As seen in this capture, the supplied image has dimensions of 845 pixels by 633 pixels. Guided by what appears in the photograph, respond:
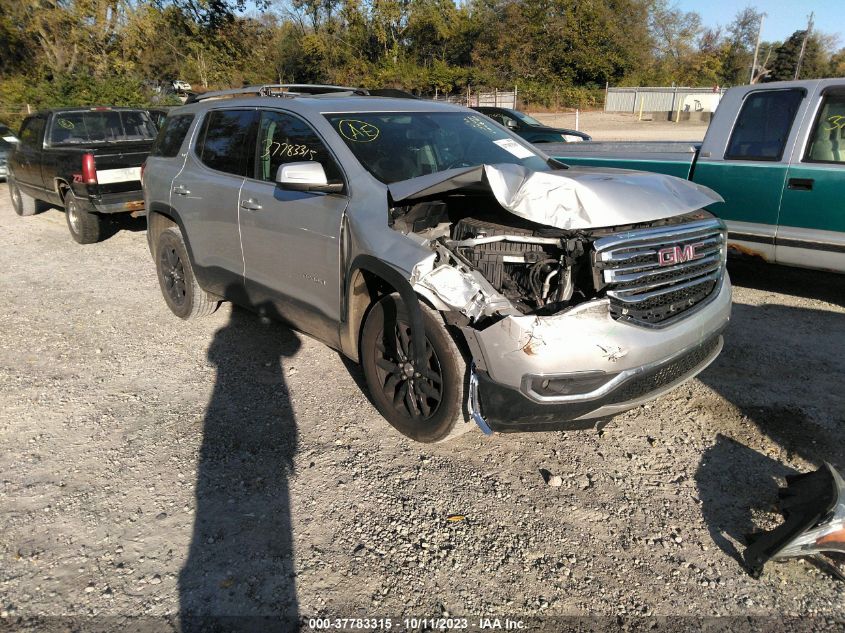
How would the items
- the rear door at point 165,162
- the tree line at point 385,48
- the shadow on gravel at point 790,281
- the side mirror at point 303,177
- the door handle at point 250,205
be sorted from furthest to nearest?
the tree line at point 385,48
the shadow on gravel at point 790,281
the rear door at point 165,162
the door handle at point 250,205
the side mirror at point 303,177

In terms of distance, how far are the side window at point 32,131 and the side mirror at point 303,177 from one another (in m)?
7.98

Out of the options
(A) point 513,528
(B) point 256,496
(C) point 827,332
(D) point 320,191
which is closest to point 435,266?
(D) point 320,191

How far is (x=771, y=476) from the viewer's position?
10.2 feet

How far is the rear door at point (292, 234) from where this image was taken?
12.1 ft

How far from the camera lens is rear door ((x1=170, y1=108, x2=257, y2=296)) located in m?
4.48

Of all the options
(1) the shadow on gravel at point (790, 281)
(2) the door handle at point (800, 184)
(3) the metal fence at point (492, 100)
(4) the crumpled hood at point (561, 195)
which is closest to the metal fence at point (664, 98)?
(3) the metal fence at point (492, 100)

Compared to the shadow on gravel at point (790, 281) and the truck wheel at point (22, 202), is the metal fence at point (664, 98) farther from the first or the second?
the truck wheel at point (22, 202)

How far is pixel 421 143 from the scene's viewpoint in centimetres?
399

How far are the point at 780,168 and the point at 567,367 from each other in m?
3.79

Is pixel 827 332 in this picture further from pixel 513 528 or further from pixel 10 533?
pixel 10 533

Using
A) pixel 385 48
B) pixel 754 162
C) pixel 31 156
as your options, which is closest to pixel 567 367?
pixel 754 162

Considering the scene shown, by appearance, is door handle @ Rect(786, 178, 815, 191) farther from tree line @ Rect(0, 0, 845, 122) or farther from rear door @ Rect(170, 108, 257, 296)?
tree line @ Rect(0, 0, 845, 122)

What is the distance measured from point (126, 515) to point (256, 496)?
2.02ft

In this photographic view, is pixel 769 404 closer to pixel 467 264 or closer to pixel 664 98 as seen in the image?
pixel 467 264
